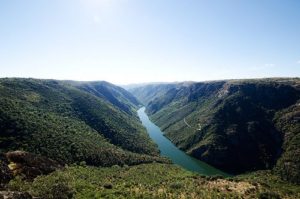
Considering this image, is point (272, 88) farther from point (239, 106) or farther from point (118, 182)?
point (118, 182)

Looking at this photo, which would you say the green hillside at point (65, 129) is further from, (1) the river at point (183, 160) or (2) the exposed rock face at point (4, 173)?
(2) the exposed rock face at point (4, 173)

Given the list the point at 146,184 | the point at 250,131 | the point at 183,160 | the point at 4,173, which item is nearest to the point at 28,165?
the point at 4,173

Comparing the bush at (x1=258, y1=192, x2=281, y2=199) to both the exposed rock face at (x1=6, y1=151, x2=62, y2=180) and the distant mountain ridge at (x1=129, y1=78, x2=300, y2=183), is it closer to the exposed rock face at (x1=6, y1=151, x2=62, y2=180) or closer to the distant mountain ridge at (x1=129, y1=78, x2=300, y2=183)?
the distant mountain ridge at (x1=129, y1=78, x2=300, y2=183)

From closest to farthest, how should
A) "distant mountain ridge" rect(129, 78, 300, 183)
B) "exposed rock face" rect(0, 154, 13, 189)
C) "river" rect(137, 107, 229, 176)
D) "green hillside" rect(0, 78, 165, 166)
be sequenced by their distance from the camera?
"exposed rock face" rect(0, 154, 13, 189) → "green hillside" rect(0, 78, 165, 166) → "distant mountain ridge" rect(129, 78, 300, 183) → "river" rect(137, 107, 229, 176)

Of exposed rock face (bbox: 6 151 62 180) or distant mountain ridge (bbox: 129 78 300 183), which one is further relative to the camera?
distant mountain ridge (bbox: 129 78 300 183)

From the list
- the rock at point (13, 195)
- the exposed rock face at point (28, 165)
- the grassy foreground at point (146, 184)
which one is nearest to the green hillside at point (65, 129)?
the grassy foreground at point (146, 184)

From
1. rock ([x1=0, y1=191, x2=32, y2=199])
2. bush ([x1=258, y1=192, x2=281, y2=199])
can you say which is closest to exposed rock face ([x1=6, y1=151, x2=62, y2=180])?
rock ([x1=0, y1=191, x2=32, y2=199])
